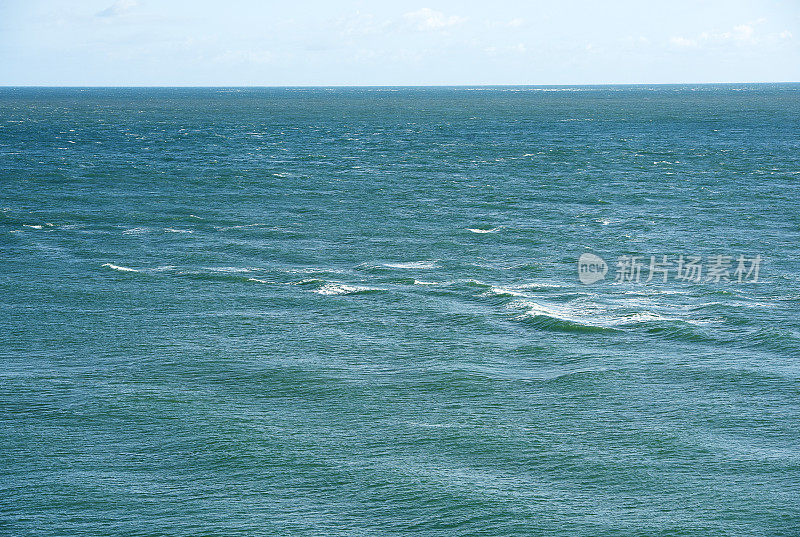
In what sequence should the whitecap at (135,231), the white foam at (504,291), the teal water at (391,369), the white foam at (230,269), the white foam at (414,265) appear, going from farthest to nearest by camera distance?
the whitecap at (135,231) < the white foam at (414,265) < the white foam at (230,269) < the white foam at (504,291) < the teal water at (391,369)

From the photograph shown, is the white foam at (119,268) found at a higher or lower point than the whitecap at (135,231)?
lower

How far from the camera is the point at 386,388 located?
35125 millimetres

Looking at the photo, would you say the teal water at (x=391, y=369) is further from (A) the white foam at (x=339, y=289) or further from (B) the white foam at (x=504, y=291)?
(A) the white foam at (x=339, y=289)

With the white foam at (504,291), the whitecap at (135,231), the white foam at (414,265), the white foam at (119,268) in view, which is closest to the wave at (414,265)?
the white foam at (414,265)

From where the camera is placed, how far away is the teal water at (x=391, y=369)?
86.2 feet

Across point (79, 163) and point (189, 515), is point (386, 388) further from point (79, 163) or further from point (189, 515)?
point (79, 163)

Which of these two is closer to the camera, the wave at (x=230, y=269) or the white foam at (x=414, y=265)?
the wave at (x=230, y=269)

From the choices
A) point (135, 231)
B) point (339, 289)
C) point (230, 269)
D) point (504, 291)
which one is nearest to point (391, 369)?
point (339, 289)

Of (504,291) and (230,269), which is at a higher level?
(230,269)

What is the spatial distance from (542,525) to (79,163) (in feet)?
311

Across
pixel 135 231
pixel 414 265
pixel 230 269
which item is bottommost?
pixel 230 269

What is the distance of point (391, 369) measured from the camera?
37188mm

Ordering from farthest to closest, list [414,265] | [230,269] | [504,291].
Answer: [414,265] → [230,269] → [504,291]

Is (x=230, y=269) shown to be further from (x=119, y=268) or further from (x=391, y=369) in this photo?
(x=391, y=369)
